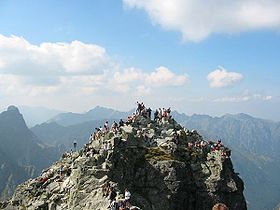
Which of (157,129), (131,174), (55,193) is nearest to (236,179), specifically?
(157,129)

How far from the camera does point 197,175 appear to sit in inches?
3103

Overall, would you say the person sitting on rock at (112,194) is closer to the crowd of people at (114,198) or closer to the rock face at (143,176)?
the crowd of people at (114,198)

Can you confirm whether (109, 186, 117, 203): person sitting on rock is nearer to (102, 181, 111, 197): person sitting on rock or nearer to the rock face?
the rock face

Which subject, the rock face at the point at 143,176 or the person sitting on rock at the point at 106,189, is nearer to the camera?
the person sitting on rock at the point at 106,189

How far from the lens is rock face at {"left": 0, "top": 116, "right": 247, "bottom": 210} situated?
62125mm

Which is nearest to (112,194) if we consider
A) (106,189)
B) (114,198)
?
(114,198)

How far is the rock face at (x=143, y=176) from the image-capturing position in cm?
6212

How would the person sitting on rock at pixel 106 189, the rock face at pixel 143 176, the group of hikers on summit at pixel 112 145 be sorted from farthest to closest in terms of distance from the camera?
1. the group of hikers on summit at pixel 112 145
2. the rock face at pixel 143 176
3. the person sitting on rock at pixel 106 189

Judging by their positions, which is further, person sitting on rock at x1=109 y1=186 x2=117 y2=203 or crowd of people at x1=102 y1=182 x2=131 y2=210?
person sitting on rock at x1=109 y1=186 x2=117 y2=203

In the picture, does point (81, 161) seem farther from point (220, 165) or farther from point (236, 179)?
point (236, 179)

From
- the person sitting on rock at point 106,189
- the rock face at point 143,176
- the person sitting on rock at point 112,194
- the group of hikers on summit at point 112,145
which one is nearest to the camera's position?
the person sitting on rock at point 112,194

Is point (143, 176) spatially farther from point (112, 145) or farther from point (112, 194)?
point (112, 194)

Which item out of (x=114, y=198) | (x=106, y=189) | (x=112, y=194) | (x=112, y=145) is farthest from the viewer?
(x=112, y=145)

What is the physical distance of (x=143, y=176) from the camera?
71.3 m
